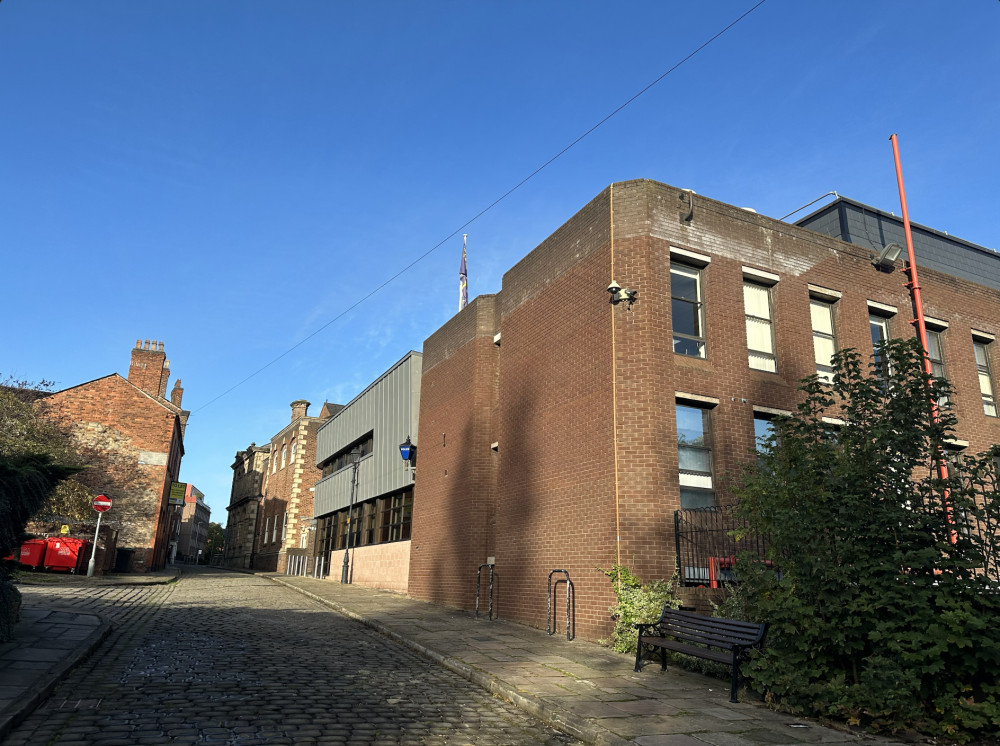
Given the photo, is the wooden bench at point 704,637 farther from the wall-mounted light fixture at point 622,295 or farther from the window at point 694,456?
the wall-mounted light fixture at point 622,295

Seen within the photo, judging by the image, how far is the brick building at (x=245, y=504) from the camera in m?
52.1

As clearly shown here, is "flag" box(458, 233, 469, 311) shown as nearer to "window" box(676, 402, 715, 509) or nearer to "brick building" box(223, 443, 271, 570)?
"window" box(676, 402, 715, 509)

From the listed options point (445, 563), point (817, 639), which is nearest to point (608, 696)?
point (817, 639)

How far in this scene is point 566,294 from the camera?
1473cm

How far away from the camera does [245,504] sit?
54125 millimetres

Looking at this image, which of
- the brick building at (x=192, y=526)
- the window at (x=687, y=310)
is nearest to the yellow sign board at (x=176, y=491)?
the window at (x=687, y=310)

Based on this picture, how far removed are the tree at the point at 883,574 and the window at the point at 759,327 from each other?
6.38 m

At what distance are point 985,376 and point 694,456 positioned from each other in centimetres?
1030

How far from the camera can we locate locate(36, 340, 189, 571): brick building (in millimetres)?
29500

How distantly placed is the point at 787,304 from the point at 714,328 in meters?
2.28

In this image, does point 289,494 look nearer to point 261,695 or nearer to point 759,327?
point 759,327

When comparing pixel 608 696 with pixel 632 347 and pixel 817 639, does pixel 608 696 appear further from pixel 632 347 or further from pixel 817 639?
pixel 632 347

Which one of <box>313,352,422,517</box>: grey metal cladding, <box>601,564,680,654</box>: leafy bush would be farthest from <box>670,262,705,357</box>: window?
<box>313,352,422,517</box>: grey metal cladding

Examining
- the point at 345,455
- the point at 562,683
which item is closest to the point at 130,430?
the point at 345,455
